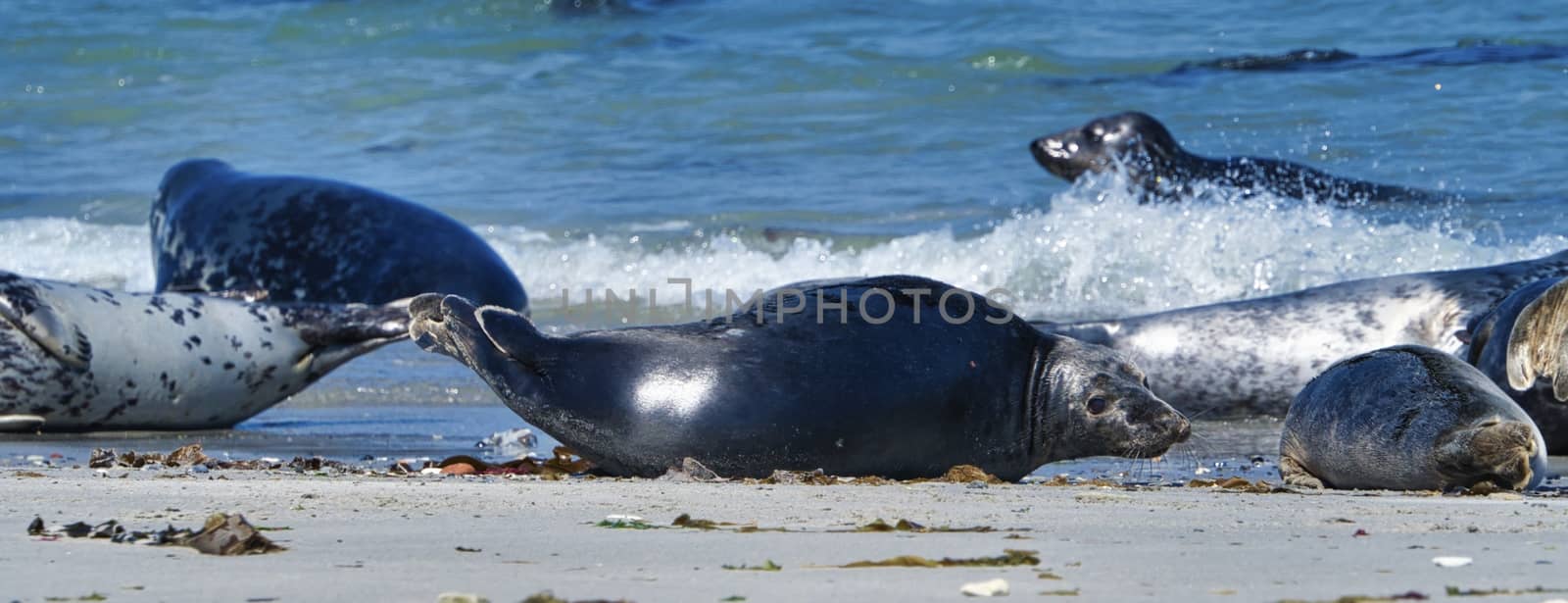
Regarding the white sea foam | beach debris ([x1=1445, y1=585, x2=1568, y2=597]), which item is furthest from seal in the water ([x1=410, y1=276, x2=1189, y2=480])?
the white sea foam

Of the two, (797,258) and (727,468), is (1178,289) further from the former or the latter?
(727,468)

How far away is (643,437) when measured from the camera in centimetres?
418

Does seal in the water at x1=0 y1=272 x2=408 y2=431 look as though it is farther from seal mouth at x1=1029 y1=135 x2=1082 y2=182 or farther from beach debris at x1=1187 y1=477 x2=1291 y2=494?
seal mouth at x1=1029 y1=135 x2=1082 y2=182

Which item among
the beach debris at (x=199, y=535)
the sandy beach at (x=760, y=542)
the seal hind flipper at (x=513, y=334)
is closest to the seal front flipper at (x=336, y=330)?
the seal hind flipper at (x=513, y=334)

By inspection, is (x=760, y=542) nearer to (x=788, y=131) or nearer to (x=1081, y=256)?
(x=1081, y=256)

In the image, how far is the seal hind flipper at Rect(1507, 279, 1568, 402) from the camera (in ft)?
14.1

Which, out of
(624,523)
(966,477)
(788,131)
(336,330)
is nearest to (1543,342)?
(966,477)

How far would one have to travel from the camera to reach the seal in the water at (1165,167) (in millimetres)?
12125

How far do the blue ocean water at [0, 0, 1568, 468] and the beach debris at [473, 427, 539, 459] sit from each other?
153cm

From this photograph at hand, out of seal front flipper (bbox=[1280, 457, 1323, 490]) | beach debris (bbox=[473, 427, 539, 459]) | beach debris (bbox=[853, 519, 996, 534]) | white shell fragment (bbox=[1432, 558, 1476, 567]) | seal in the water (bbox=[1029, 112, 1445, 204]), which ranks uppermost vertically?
seal in the water (bbox=[1029, 112, 1445, 204])

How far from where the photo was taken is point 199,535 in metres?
2.60

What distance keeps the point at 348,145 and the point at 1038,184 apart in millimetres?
6151

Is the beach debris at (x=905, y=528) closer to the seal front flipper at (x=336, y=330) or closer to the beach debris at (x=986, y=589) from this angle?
the beach debris at (x=986, y=589)

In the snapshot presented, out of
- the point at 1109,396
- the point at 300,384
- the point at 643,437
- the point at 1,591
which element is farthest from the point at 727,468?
the point at 300,384
